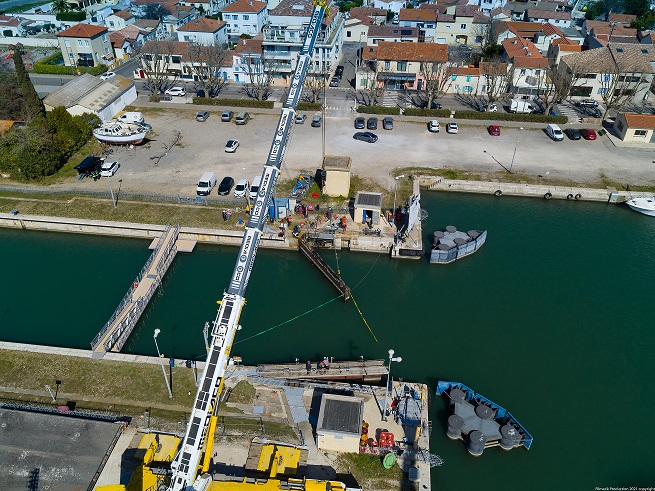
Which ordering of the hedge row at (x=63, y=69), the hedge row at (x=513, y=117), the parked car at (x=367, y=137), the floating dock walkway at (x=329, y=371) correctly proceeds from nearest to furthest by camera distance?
the floating dock walkway at (x=329, y=371) < the parked car at (x=367, y=137) < the hedge row at (x=513, y=117) < the hedge row at (x=63, y=69)

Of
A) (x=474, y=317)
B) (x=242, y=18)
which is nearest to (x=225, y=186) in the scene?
(x=474, y=317)

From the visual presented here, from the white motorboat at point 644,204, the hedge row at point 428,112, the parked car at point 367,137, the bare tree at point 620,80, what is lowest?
the white motorboat at point 644,204

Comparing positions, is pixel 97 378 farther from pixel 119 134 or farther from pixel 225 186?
pixel 119 134

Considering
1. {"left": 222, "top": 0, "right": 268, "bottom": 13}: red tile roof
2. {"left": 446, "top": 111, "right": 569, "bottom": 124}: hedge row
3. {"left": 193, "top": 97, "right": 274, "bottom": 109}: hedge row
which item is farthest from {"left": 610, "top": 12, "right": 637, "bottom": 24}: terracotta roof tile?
{"left": 193, "top": 97, "right": 274, "bottom": 109}: hedge row

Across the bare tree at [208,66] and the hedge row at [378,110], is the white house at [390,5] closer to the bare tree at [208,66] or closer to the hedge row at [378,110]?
the bare tree at [208,66]

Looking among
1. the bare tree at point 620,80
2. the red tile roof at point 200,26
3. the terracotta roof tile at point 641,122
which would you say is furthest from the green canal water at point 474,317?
the red tile roof at point 200,26

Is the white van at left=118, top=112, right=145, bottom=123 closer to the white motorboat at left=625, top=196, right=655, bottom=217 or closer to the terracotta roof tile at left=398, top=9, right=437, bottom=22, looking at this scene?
the terracotta roof tile at left=398, top=9, right=437, bottom=22
